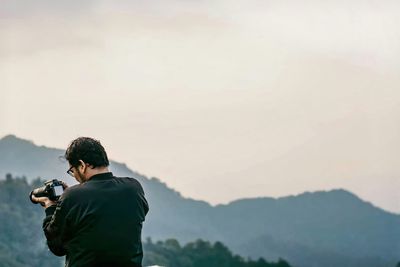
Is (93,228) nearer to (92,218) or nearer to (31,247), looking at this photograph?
(92,218)

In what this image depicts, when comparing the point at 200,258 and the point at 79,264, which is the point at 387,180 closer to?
the point at 200,258

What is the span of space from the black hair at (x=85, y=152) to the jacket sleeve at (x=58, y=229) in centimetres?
24

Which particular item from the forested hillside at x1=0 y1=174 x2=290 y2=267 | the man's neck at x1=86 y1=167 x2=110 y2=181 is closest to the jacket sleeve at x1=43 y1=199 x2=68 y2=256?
the man's neck at x1=86 y1=167 x2=110 y2=181

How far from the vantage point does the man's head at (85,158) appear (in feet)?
16.1

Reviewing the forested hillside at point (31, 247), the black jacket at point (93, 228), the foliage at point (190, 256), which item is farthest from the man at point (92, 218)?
the forested hillside at point (31, 247)

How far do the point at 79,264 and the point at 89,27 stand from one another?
183283 millimetres

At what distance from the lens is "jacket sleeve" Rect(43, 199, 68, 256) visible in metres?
4.85

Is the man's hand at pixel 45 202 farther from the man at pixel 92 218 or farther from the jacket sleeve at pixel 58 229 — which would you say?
the jacket sleeve at pixel 58 229

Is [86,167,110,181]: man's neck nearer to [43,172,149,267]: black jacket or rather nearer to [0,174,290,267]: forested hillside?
[43,172,149,267]: black jacket

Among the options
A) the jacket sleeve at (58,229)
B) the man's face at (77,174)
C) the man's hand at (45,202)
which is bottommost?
the jacket sleeve at (58,229)

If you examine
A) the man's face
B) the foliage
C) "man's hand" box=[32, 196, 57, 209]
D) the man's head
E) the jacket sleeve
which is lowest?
the jacket sleeve

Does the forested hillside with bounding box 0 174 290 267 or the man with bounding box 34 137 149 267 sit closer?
the man with bounding box 34 137 149 267

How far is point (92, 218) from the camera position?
484 cm

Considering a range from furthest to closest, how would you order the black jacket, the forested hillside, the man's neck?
the forested hillside, the man's neck, the black jacket
